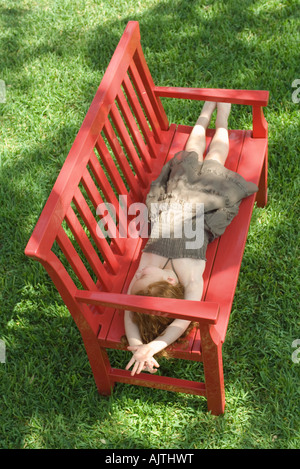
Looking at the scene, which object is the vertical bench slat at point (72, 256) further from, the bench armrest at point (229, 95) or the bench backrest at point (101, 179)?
the bench armrest at point (229, 95)

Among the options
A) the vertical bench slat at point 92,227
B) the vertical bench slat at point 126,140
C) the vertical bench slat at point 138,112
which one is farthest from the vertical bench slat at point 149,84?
the vertical bench slat at point 92,227

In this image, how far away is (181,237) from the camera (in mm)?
3348

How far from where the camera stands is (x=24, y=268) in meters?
4.15

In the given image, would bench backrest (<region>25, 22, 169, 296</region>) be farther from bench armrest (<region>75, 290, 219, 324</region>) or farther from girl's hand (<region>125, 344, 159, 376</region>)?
girl's hand (<region>125, 344, 159, 376</region>)

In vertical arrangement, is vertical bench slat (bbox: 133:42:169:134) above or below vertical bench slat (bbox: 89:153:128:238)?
above

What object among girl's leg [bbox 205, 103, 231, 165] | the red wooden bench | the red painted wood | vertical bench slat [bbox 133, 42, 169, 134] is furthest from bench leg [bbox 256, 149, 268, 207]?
the red painted wood

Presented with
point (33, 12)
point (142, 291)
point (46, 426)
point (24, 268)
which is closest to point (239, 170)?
point (142, 291)

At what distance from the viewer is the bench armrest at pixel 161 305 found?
8.67 ft

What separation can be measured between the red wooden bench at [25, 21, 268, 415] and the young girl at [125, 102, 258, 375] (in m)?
0.09

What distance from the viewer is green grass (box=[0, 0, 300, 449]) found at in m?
3.45

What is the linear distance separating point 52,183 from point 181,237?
1.61 m

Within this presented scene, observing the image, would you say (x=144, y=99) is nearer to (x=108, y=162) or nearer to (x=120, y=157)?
(x=120, y=157)

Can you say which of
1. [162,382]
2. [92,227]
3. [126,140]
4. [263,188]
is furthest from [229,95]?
[162,382]

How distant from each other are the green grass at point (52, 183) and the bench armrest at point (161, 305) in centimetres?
94
